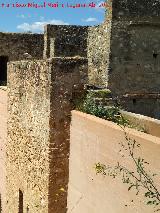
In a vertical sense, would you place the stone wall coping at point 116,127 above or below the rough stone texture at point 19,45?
below

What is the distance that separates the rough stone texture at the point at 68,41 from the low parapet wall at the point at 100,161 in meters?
8.58

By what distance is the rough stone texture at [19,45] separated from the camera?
20188mm

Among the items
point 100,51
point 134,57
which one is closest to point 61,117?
point 100,51

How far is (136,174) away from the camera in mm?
6543

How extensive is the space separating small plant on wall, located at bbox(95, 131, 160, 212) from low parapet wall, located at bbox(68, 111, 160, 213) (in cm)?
7

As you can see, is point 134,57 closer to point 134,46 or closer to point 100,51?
point 134,46

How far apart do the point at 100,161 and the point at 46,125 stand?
2.02 m

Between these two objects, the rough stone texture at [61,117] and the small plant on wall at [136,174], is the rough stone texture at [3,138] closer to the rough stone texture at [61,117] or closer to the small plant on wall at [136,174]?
the rough stone texture at [61,117]

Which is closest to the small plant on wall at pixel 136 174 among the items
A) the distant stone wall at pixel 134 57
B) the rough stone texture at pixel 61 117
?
the rough stone texture at pixel 61 117

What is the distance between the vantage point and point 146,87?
51.9 feet

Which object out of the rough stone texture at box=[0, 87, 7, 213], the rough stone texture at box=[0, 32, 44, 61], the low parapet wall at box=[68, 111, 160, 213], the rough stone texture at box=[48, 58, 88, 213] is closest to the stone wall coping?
the low parapet wall at box=[68, 111, 160, 213]

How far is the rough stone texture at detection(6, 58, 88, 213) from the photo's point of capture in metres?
9.00

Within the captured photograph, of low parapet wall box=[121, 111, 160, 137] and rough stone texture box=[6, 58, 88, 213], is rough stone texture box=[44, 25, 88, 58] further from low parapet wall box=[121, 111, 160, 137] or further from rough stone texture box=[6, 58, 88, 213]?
low parapet wall box=[121, 111, 160, 137]

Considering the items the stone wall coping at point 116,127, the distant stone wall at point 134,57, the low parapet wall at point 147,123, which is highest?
the distant stone wall at point 134,57
